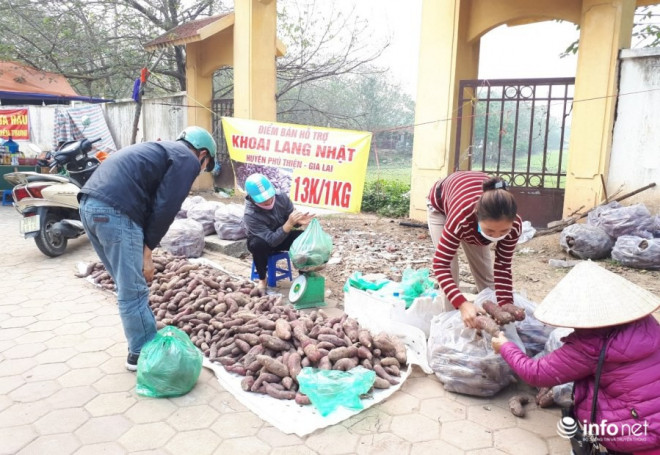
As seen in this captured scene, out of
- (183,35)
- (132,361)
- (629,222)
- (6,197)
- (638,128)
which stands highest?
(183,35)

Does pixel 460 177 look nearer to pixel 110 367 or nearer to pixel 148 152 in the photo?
pixel 148 152

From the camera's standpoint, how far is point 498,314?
2760 mm

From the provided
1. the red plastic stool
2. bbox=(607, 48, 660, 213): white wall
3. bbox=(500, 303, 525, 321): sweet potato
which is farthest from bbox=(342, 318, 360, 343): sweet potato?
the red plastic stool

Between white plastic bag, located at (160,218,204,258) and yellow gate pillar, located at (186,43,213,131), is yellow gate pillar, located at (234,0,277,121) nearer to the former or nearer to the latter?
yellow gate pillar, located at (186,43,213,131)

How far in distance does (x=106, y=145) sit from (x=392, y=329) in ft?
41.2

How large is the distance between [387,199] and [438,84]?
2.58 m

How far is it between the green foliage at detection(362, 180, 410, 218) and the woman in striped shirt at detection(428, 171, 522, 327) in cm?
579

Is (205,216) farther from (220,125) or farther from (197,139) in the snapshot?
(220,125)

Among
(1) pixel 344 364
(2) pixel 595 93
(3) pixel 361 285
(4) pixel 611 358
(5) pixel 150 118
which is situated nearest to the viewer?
(4) pixel 611 358

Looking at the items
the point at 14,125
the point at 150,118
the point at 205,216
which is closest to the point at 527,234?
the point at 205,216

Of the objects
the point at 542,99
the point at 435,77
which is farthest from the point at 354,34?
the point at 542,99

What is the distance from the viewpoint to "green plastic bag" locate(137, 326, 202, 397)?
281cm

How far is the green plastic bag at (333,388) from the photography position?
273 cm

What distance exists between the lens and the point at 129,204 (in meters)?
2.87
